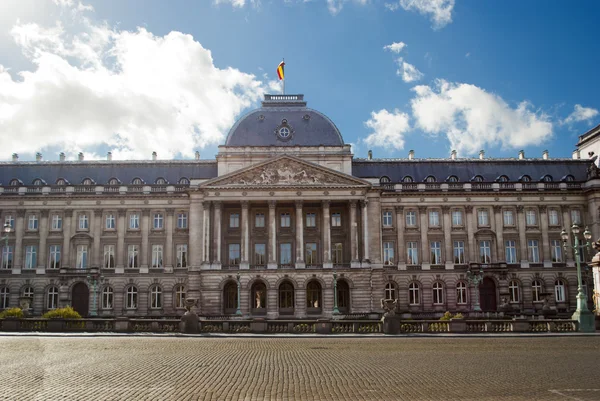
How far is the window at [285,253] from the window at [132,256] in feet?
53.5

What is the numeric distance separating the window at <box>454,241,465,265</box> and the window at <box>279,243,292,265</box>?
19.1 meters

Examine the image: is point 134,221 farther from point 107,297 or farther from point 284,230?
point 284,230

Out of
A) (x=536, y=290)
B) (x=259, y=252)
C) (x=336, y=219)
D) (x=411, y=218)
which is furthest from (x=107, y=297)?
(x=536, y=290)

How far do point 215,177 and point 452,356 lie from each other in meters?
49.0

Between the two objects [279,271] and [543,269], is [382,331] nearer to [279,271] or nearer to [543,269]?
[279,271]

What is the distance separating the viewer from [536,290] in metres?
72.4

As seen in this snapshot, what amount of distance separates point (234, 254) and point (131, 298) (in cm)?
1258

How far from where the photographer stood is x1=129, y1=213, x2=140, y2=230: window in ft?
241

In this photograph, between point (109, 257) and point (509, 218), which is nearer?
point (109, 257)

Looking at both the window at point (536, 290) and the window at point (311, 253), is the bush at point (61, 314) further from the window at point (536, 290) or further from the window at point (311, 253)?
the window at point (536, 290)

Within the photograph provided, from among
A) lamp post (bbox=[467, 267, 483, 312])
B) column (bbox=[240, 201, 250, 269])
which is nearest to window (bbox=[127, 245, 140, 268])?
column (bbox=[240, 201, 250, 269])

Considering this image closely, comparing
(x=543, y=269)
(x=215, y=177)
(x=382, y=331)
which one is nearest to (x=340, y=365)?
(x=382, y=331)

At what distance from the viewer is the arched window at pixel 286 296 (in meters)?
68.7

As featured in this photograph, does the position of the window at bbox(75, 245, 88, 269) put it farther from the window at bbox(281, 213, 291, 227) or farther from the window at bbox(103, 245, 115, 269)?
the window at bbox(281, 213, 291, 227)
